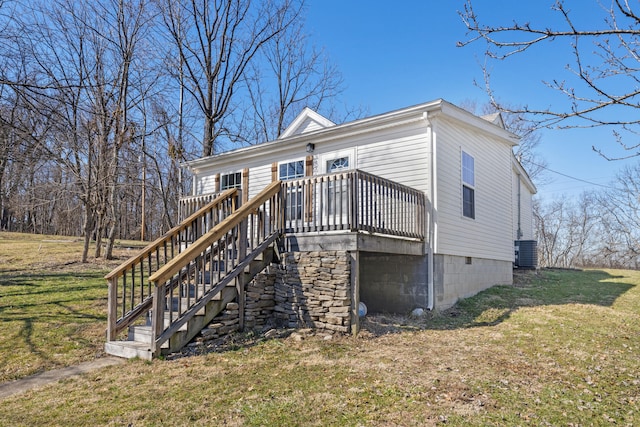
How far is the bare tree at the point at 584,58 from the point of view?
3029mm

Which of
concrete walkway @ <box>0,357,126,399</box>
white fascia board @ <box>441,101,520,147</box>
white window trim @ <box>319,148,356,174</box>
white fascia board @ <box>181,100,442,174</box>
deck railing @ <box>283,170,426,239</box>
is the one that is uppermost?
white fascia board @ <box>441,101,520,147</box>

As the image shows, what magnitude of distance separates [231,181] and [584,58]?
9840 mm

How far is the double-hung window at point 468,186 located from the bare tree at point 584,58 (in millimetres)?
5999

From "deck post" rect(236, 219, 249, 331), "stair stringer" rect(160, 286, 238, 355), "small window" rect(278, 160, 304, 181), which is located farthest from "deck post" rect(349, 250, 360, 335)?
"small window" rect(278, 160, 304, 181)

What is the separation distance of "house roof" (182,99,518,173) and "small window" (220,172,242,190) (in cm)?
39

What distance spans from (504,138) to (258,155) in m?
6.62

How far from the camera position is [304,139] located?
32.7ft

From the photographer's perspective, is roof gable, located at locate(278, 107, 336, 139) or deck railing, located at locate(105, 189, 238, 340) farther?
roof gable, located at locate(278, 107, 336, 139)

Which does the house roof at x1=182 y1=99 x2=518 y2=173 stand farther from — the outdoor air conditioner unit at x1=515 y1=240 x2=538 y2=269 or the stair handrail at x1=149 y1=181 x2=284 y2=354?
the outdoor air conditioner unit at x1=515 y1=240 x2=538 y2=269

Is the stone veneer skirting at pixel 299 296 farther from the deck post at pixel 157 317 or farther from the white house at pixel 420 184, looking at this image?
the deck post at pixel 157 317

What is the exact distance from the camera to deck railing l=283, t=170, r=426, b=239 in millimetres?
6562

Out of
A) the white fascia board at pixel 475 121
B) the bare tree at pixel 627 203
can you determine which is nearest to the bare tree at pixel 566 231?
the bare tree at pixel 627 203

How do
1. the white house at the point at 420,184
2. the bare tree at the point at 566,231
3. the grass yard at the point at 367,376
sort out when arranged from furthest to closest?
the bare tree at the point at 566,231
the white house at the point at 420,184
the grass yard at the point at 367,376

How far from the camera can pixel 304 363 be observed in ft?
17.0
